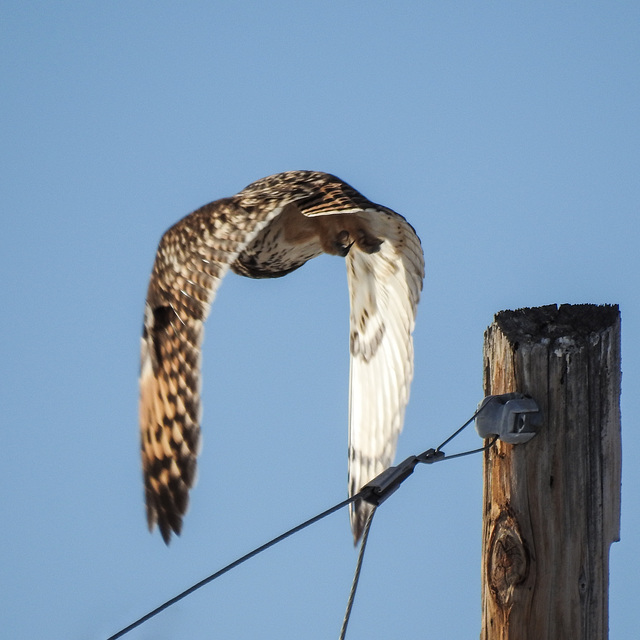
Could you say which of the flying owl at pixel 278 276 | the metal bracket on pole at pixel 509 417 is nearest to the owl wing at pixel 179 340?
the flying owl at pixel 278 276

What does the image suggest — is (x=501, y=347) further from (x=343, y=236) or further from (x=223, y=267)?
(x=343, y=236)

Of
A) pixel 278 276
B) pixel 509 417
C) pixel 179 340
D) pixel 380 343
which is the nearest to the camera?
pixel 509 417

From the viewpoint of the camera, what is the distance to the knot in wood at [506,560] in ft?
8.18

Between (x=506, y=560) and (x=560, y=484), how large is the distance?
25 cm

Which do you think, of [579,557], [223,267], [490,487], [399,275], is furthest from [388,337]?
[579,557]

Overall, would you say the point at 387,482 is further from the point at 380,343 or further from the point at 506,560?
the point at 380,343

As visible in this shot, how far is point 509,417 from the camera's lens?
2.45 metres

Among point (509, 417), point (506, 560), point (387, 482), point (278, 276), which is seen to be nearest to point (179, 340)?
point (387, 482)

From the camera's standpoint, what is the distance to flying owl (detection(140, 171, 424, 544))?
2.78 metres

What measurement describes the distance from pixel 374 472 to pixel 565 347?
1296mm

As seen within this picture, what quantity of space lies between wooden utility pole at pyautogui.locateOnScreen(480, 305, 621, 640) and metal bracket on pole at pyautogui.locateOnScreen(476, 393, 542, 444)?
0.03 m

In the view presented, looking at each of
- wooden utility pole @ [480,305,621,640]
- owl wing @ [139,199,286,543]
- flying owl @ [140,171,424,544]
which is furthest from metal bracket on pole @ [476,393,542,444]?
owl wing @ [139,199,286,543]

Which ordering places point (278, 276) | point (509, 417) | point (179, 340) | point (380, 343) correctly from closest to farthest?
1. point (509, 417)
2. point (179, 340)
3. point (380, 343)
4. point (278, 276)

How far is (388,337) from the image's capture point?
3.69m
